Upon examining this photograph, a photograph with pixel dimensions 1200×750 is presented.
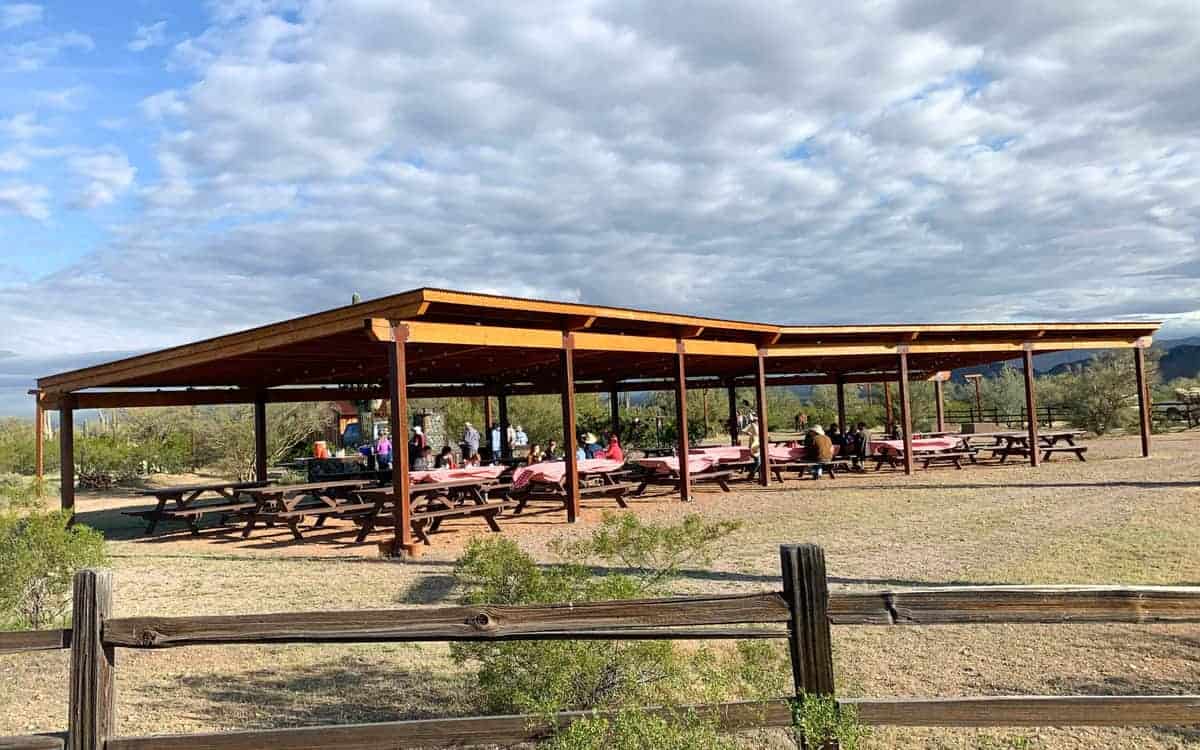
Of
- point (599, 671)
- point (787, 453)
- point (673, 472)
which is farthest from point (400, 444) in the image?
point (787, 453)

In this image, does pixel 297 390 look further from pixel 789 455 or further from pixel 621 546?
pixel 621 546

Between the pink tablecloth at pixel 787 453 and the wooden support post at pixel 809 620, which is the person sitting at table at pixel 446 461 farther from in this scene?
the wooden support post at pixel 809 620

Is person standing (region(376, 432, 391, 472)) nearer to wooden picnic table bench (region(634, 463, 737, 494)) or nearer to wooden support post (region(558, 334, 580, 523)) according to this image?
wooden picnic table bench (region(634, 463, 737, 494))

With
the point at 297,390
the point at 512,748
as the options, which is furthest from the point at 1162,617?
the point at 297,390

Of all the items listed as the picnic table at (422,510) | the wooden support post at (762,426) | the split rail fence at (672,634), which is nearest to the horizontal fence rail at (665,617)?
the split rail fence at (672,634)

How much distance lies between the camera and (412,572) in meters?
8.02

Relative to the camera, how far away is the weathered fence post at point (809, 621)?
8.93ft

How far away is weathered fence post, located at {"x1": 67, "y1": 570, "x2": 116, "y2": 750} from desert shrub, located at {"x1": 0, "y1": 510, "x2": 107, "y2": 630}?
340cm

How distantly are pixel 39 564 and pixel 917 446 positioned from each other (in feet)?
50.2

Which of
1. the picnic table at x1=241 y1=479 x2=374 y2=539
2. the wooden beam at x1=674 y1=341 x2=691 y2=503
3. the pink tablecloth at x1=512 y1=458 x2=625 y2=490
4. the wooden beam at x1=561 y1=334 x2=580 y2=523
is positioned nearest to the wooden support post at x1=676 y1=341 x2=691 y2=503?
the wooden beam at x1=674 y1=341 x2=691 y2=503

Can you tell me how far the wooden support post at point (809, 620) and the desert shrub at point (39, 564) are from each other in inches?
205

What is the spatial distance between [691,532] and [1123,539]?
572 cm

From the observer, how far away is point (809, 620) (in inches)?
107

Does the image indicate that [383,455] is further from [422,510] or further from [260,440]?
[422,510]
